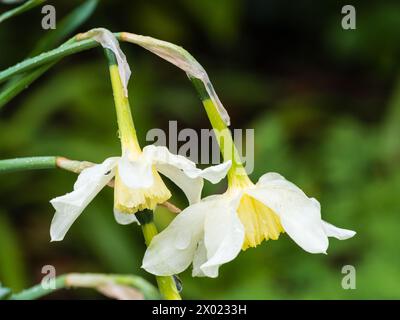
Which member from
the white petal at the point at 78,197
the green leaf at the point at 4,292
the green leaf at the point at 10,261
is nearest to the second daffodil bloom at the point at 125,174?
the white petal at the point at 78,197

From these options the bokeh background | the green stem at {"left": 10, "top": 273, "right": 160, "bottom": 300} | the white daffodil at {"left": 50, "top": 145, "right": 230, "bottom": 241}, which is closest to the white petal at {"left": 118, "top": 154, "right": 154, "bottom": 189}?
the white daffodil at {"left": 50, "top": 145, "right": 230, "bottom": 241}

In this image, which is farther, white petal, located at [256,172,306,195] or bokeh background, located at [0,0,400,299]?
bokeh background, located at [0,0,400,299]

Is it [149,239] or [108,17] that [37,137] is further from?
[149,239]

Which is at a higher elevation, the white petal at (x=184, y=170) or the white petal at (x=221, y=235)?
the white petal at (x=184, y=170)

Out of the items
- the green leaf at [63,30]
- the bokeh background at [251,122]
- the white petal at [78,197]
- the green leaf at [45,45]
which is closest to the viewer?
the white petal at [78,197]

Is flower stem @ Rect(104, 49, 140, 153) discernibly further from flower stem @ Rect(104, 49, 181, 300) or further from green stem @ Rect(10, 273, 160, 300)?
green stem @ Rect(10, 273, 160, 300)

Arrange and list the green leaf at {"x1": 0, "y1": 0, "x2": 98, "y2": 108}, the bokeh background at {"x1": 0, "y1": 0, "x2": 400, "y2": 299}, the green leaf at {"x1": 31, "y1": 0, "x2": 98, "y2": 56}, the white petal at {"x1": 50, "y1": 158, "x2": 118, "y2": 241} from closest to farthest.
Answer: the white petal at {"x1": 50, "y1": 158, "x2": 118, "y2": 241} → the green leaf at {"x1": 0, "y1": 0, "x2": 98, "y2": 108} → the green leaf at {"x1": 31, "y1": 0, "x2": 98, "y2": 56} → the bokeh background at {"x1": 0, "y1": 0, "x2": 400, "y2": 299}

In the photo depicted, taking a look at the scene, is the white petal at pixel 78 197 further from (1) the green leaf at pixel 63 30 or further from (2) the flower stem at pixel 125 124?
(1) the green leaf at pixel 63 30
